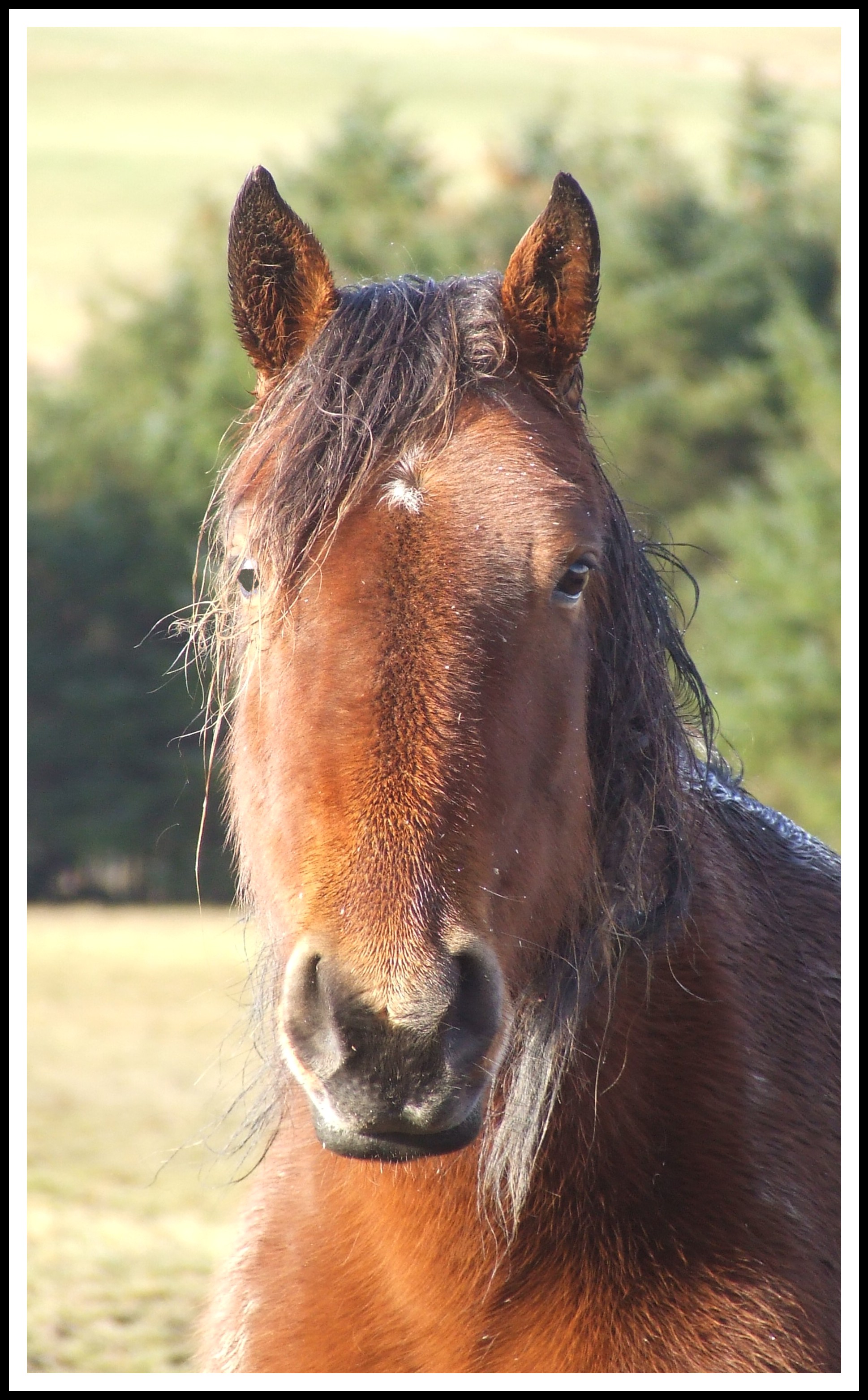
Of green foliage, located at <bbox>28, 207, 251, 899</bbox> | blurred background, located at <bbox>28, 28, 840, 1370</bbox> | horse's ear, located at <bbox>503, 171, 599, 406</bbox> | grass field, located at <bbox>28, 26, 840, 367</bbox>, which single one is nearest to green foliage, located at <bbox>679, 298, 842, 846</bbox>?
blurred background, located at <bbox>28, 28, 840, 1370</bbox>

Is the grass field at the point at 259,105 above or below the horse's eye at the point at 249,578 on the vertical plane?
above

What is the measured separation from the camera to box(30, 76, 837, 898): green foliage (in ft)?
70.2

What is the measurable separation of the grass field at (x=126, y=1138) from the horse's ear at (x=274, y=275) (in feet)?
4.09

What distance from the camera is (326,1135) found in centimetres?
170

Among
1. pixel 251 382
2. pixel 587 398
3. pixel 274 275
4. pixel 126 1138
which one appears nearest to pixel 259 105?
pixel 251 382

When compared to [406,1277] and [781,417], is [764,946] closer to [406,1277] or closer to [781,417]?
[406,1277]

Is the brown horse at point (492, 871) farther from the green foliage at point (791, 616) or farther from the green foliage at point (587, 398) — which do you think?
the green foliage at point (587, 398)

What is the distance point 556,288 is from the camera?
7.26 feet

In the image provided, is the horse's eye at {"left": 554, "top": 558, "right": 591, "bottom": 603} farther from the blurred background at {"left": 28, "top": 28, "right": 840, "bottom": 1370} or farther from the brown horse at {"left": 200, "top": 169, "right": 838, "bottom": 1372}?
the blurred background at {"left": 28, "top": 28, "right": 840, "bottom": 1370}

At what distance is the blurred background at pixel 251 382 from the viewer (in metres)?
18.9

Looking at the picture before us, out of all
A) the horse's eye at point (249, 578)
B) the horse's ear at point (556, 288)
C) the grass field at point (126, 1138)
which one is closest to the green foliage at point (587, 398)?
the grass field at point (126, 1138)

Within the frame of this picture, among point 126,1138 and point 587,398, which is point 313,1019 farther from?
point 587,398

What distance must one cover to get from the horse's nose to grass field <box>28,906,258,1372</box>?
0.60 metres

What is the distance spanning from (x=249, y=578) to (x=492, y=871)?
0.84 m
